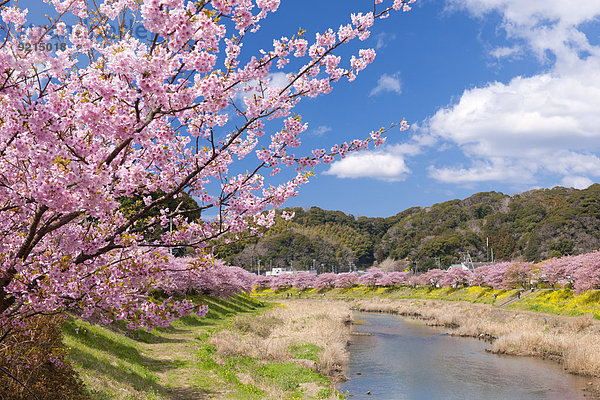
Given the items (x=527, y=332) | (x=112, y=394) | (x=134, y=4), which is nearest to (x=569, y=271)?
(x=527, y=332)

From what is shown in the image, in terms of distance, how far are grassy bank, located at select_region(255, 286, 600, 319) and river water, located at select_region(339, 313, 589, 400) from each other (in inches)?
547

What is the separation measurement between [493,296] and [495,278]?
3188 millimetres

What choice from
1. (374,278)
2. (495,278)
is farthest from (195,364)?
(374,278)

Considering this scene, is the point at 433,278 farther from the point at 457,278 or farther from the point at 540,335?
the point at 540,335

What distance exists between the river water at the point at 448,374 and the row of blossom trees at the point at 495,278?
1623 cm

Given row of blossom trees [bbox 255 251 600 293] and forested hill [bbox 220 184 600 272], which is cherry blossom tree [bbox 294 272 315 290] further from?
forested hill [bbox 220 184 600 272]

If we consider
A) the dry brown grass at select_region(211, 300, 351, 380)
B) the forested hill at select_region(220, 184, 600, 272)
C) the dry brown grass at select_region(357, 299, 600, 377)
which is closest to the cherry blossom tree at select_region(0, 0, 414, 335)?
the dry brown grass at select_region(211, 300, 351, 380)

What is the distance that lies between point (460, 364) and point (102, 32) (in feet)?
86.3

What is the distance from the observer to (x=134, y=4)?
19.9 feet

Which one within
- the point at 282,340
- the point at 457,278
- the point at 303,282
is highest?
the point at 457,278

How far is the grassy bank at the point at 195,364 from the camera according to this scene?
13.2 meters

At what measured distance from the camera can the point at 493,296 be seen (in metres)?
59.9

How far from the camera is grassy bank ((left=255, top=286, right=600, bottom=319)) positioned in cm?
4094

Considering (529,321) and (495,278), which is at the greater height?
(495,278)
